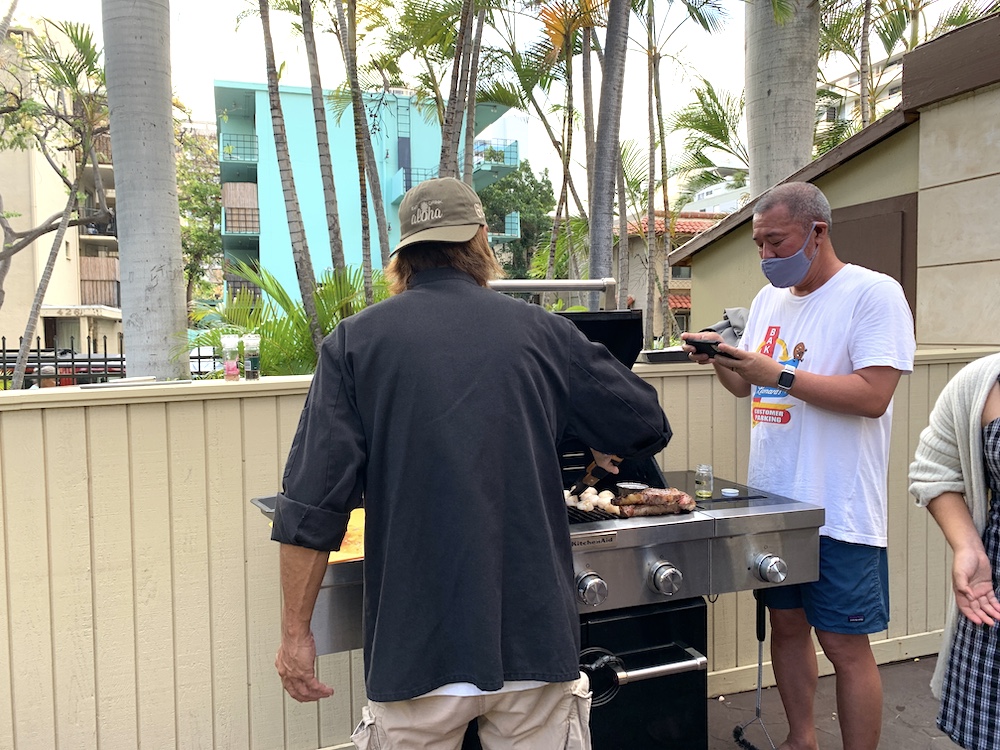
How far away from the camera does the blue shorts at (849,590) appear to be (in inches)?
90.3

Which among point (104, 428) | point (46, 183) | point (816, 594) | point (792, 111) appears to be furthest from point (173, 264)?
point (46, 183)

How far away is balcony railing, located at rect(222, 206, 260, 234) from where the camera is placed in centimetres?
2177

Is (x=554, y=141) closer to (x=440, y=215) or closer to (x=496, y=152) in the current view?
(x=496, y=152)

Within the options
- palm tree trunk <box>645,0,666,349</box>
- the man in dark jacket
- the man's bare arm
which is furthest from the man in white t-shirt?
palm tree trunk <box>645,0,666,349</box>

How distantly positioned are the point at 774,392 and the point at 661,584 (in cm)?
84

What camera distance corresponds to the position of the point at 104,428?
8.14ft

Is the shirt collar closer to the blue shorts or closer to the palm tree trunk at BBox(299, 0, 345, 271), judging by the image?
the blue shorts

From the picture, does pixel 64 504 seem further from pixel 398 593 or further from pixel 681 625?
pixel 681 625

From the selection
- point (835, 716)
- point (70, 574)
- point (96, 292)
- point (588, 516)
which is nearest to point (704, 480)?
point (588, 516)

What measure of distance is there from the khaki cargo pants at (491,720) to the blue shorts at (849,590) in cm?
104

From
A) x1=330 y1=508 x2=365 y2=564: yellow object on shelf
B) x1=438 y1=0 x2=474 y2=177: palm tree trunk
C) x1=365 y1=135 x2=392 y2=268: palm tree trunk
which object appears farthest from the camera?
x1=365 y1=135 x2=392 y2=268: palm tree trunk

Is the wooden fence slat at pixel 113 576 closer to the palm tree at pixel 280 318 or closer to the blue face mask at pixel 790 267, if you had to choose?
the blue face mask at pixel 790 267

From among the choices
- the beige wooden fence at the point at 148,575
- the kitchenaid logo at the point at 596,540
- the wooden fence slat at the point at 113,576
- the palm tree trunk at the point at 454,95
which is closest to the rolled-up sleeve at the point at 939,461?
the kitchenaid logo at the point at 596,540

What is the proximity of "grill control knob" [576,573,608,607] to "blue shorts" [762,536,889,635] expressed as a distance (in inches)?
32.5
